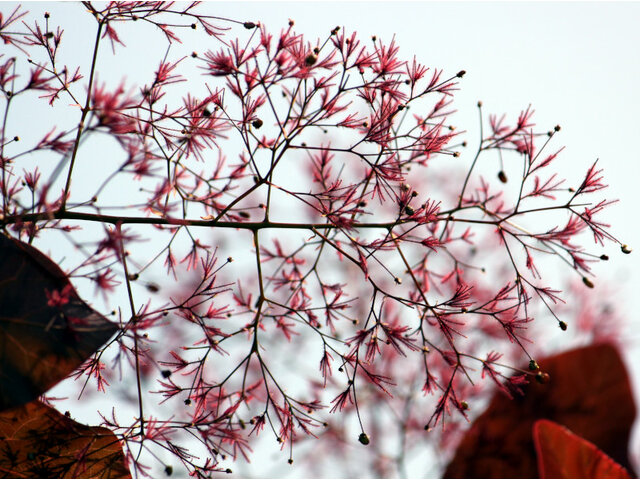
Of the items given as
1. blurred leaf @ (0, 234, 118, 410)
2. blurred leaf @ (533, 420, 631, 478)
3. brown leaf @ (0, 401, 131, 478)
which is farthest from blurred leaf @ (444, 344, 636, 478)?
blurred leaf @ (0, 234, 118, 410)

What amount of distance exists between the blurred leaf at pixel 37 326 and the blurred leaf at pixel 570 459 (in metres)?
0.64

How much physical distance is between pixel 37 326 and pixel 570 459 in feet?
2.41

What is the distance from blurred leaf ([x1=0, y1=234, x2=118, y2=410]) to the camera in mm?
516

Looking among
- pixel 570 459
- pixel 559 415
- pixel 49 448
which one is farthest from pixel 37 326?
pixel 559 415

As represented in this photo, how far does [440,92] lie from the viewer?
72 cm

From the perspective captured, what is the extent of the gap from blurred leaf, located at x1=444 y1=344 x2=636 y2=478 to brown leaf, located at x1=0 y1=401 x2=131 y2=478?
0.71 m

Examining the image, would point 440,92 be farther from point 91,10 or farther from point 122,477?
point 122,477

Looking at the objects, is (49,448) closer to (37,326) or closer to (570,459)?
(37,326)

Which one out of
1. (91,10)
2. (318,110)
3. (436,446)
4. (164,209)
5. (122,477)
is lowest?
(122,477)

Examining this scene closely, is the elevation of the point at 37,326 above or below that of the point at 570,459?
above

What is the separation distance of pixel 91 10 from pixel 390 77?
357 mm

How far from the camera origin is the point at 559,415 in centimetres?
120

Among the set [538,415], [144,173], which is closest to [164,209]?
[144,173]

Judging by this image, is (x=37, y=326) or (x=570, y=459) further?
(x=570, y=459)
